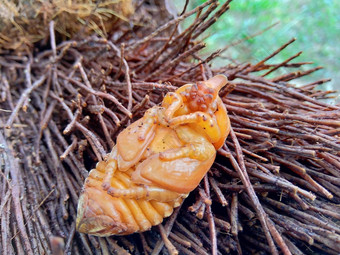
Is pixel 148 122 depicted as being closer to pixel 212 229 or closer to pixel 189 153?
pixel 189 153

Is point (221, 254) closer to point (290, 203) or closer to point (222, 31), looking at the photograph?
point (290, 203)

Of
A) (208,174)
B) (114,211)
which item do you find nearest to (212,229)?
(208,174)

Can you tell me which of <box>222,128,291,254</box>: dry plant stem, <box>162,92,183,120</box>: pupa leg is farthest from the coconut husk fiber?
<box>162,92,183,120</box>: pupa leg

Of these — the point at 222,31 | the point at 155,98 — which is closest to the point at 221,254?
the point at 155,98

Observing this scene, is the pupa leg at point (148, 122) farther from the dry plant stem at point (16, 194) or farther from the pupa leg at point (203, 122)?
the dry plant stem at point (16, 194)

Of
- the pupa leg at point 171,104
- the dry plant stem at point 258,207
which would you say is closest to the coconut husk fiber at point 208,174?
the dry plant stem at point 258,207

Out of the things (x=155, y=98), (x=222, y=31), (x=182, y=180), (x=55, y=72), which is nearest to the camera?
(x=182, y=180)

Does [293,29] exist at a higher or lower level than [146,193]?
higher
